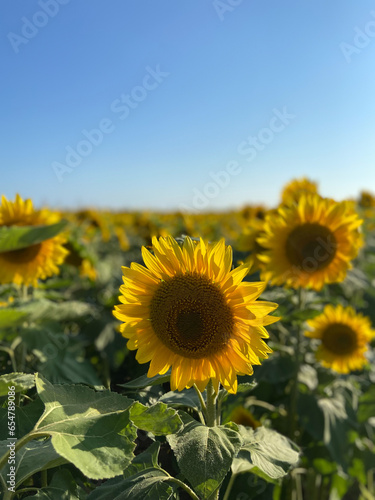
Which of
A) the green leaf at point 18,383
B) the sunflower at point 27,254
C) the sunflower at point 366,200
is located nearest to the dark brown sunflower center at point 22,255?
the sunflower at point 27,254

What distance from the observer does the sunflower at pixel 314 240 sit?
9.10 ft

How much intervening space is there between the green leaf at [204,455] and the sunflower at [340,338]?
1.81 m

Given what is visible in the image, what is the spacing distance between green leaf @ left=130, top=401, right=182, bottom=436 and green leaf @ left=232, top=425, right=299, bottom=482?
0.34 m

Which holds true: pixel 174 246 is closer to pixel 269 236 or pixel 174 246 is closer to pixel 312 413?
pixel 269 236

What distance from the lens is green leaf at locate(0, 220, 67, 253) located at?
0.64 meters

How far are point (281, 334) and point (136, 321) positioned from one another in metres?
1.92

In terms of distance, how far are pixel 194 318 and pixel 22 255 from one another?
71.7 inches

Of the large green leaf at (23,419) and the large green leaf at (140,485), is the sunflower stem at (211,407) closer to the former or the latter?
the large green leaf at (140,485)

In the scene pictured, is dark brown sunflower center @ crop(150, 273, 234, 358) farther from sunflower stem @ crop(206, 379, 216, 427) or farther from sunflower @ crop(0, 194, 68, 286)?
sunflower @ crop(0, 194, 68, 286)

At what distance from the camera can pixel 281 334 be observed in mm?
3205

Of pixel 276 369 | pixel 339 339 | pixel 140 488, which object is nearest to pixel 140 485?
pixel 140 488

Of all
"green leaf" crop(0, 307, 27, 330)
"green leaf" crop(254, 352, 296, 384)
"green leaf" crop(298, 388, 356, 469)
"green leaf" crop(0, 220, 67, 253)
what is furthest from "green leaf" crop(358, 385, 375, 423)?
"green leaf" crop(0, 220, 67, 253)

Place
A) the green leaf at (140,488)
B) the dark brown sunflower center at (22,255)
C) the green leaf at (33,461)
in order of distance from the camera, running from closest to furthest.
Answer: the green leaf at (33,461), the green leaf at (140,488), the dark brown sunflower center at (22,255)

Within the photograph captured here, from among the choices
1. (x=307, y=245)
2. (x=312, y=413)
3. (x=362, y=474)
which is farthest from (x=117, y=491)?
(x=362, y=474)
